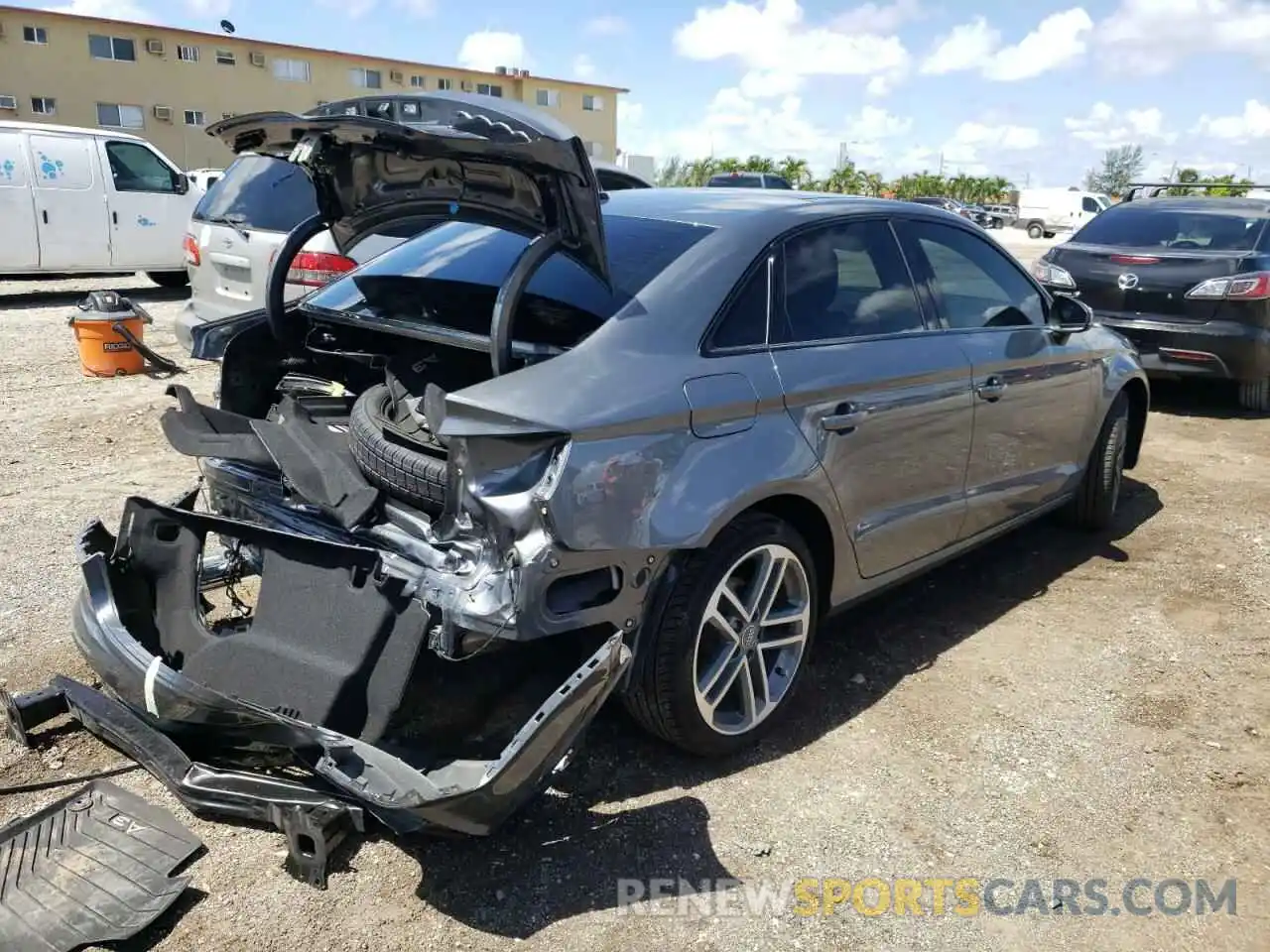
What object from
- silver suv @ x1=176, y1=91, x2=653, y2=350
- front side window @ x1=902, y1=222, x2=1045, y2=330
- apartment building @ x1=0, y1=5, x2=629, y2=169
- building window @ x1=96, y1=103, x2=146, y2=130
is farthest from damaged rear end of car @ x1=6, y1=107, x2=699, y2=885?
building window @ x1=96, y1=103, x2=146, y2=130

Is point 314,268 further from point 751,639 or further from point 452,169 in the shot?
point 751,639

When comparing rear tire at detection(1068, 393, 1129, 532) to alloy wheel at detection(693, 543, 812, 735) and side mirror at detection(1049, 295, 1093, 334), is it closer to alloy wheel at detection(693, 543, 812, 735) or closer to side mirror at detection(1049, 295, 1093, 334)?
side mirror at detection(1049, 295, 1093, 334)

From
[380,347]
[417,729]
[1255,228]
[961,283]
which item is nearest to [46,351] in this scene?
[380,347]

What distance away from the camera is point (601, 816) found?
291cm

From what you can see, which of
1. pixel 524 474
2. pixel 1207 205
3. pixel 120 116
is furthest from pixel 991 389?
pixel 120 116

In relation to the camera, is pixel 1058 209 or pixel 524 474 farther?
pixel 1058 209

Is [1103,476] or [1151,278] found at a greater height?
[1151,278]

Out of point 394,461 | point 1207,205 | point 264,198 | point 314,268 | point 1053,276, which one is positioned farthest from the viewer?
point 1207,205

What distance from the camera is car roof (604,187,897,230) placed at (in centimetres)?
332

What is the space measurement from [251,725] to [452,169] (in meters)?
1.67

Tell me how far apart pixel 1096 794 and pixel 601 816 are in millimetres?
1573

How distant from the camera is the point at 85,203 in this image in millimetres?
12469

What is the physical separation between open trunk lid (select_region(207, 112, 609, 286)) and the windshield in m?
0.14

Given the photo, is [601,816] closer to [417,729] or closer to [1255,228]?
[417,729]
